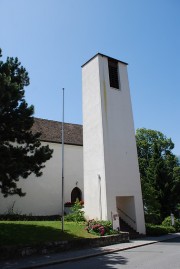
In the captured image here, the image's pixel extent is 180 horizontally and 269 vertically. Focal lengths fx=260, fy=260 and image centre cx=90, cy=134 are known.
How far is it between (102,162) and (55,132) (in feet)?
35.6

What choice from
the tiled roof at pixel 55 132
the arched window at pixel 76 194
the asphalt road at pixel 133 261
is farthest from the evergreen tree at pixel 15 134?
the arched window at pixel 76 194

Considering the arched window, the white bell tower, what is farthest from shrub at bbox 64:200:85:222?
the arched window

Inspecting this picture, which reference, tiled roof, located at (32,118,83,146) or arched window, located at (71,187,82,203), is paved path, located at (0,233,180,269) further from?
tiled roof, located at (32,118,83,146)

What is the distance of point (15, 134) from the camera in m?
14.4

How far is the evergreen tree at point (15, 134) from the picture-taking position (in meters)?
12.9

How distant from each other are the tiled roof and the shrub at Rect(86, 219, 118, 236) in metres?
12.4

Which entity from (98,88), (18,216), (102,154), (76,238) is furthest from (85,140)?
(76,238)

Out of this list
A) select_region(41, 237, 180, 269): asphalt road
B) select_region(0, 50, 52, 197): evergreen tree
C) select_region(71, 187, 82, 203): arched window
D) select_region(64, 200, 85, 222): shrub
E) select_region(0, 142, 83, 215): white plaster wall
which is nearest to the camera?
select_region(41, 237, 180, 269): asphalt road

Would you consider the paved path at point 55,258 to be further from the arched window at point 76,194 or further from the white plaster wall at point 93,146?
the arched window at point 76,194

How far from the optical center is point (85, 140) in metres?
23.7

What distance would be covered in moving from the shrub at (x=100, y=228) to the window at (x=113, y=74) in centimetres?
1259

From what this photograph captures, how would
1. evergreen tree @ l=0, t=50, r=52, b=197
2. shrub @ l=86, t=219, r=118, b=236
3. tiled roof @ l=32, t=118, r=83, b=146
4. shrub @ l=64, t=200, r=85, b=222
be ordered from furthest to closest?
tiled roof @ l=32, t=118, r=83, b=146 → shrub @ l=64, t=200, r=85, b=222 → shrub @ l=86, t=219, r=118, b=236 → evergreen tree @ l=0, t=50, r=52, b=197

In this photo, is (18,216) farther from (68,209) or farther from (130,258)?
(130,258)

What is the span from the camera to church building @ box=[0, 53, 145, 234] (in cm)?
2095
